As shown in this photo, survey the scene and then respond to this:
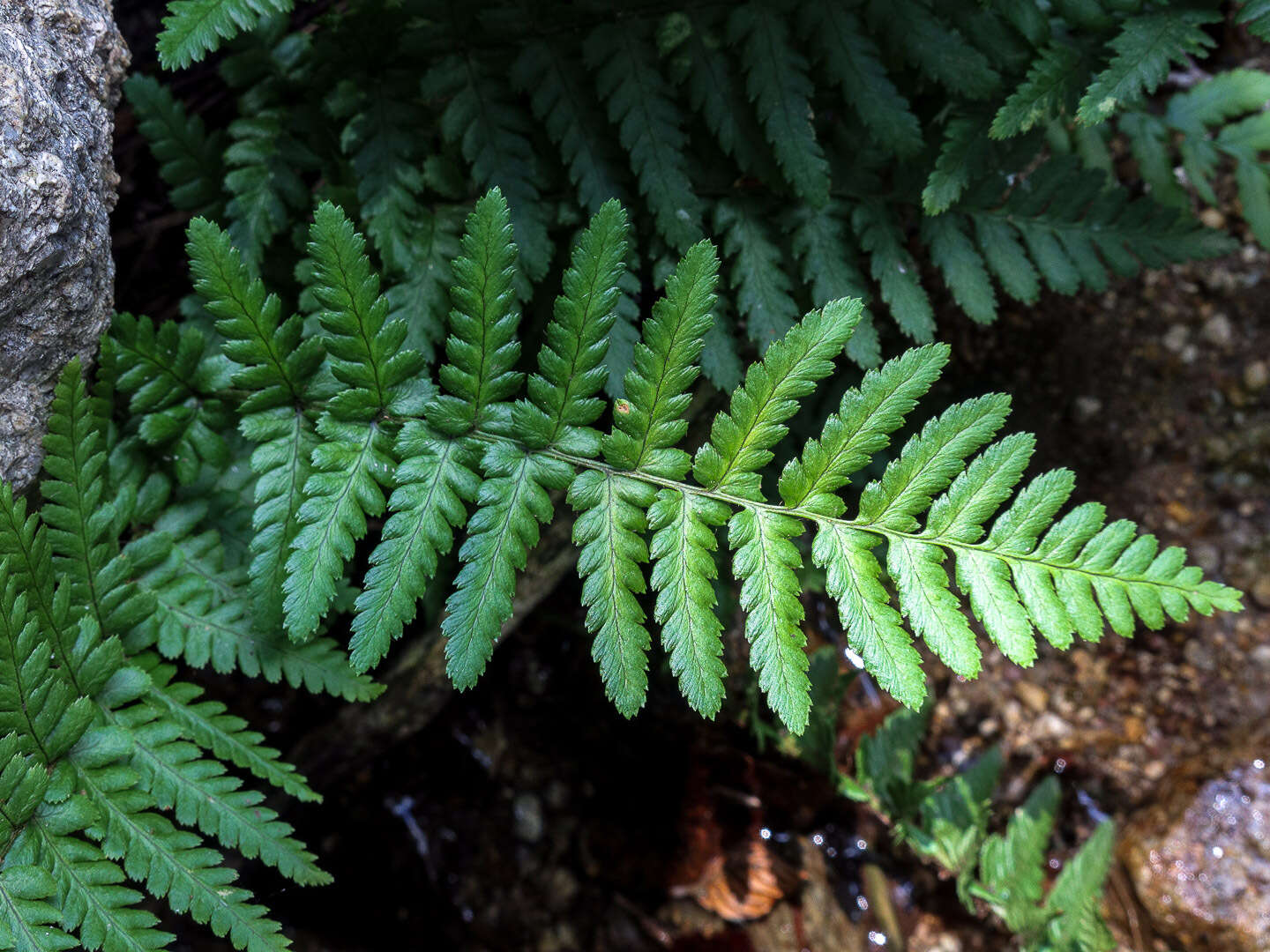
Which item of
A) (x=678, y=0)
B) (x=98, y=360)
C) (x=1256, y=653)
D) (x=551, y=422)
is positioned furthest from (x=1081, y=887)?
(x=98, y=360)

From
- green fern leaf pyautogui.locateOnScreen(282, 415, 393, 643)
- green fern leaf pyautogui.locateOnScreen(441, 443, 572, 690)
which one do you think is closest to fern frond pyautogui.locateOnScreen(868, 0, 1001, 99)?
green fern leaf pyautogui.locateOnScreen(441, 443, 572, 690)

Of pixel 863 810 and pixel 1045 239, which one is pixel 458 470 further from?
pixel 863 810

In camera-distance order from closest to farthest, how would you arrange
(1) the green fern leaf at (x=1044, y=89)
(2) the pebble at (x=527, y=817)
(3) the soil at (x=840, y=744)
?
(1) the green fern leaf at (x=1044, y=89), (3) the soil at (x=840, y=744), (2) the pebble at (x=527, y=817)

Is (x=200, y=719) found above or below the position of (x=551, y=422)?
below

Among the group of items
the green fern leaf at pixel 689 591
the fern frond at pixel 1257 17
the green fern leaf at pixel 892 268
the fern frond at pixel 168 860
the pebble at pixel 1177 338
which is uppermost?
the fern frond at pixel 1257 17

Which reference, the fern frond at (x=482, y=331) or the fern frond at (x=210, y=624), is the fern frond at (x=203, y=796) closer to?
the fern frond at (x=210, y=624)

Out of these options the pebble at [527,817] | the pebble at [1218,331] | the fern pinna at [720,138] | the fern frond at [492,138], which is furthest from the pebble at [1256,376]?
the pebble at [527,817]
